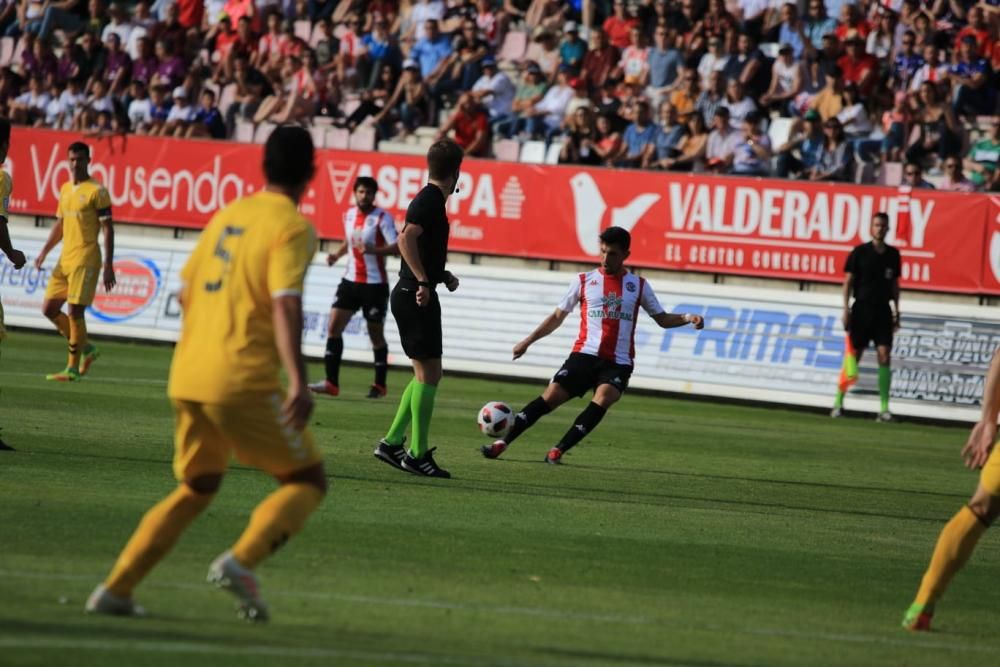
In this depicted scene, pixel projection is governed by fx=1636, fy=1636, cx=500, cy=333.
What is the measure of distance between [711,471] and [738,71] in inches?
510

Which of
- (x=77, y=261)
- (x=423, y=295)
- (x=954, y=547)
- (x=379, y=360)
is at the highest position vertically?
(x=423, y=295)

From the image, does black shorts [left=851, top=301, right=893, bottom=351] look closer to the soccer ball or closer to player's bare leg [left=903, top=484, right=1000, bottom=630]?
the soccer ball

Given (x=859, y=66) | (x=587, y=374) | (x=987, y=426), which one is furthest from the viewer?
(x=859, y=66)

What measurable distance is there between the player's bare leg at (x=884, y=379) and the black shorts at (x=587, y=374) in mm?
8213

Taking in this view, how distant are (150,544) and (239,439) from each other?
547 mm

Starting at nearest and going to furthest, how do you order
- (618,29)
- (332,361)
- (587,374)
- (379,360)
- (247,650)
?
(247,650) < (587,374) < (332,361) < (379,360) < (618,29)

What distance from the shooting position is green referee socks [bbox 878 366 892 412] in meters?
21.4

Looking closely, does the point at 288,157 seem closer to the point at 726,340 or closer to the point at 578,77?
the point at 726,340

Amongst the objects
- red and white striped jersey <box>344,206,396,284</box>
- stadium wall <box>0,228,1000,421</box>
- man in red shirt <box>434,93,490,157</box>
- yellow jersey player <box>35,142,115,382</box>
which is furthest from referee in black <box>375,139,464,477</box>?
man in red shirt <box>434,93,490,157</box>

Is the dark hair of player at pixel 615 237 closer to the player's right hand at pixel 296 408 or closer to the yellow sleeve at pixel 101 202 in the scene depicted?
the yellow sleeve at pixel 101 202

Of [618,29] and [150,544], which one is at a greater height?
[618,29]

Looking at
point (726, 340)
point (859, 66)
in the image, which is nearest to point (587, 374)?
point (726, 340)

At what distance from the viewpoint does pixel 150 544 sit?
21.3 ft

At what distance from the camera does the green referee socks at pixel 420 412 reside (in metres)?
12.2
